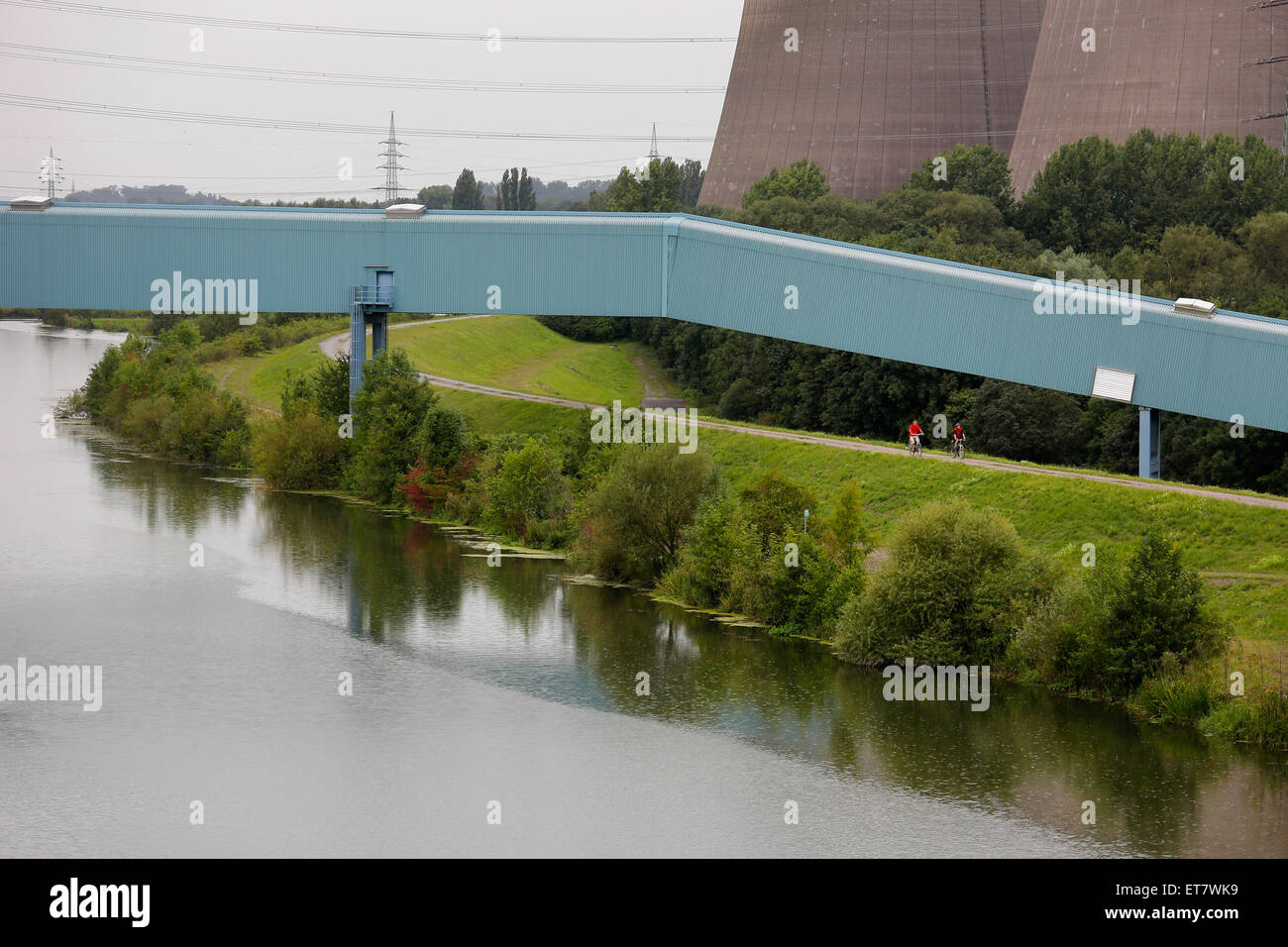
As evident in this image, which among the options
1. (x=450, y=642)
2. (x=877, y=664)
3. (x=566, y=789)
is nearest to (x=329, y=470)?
(x=450, y=642)

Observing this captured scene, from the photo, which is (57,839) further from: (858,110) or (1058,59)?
(858,110)

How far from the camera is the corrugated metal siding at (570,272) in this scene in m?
34.2

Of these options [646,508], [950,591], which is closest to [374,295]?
[646,508]

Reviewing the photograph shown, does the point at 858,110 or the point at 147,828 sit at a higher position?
the point at 858,110

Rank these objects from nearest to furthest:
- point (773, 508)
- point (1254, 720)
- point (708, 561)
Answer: point (1254, 720) < point (773, 508) < point (708, 561)

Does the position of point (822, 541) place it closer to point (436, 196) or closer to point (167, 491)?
point (167, 491)

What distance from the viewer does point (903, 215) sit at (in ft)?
193

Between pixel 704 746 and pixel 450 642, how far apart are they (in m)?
7.12

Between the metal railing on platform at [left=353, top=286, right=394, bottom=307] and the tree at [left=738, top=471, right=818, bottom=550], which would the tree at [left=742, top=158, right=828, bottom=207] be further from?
the tree at [left=738, top=471, right=818, bottom=550]

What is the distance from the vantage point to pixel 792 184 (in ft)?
210

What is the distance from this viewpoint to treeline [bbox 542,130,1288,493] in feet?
130

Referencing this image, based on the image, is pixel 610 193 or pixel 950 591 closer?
pixel 950 591

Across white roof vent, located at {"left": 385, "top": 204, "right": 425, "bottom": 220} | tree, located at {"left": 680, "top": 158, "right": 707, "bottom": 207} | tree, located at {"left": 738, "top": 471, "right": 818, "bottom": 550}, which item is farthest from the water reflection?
tree, located at {"left": 680, "top": 158, "right": 707, "bottom": 207}

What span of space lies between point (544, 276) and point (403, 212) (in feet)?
14.2
